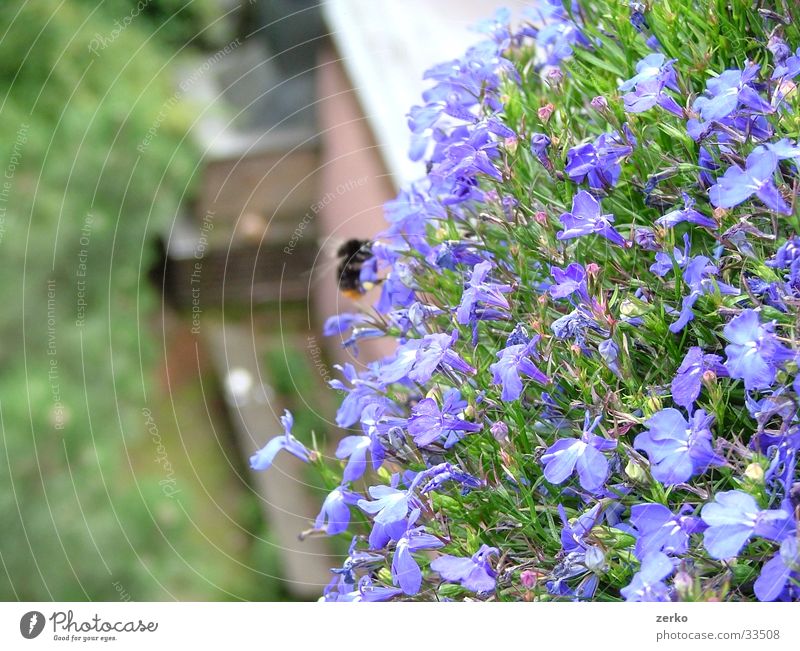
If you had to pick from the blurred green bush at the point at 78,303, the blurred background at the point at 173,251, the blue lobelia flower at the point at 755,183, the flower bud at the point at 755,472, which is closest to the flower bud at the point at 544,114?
the blue lobelia flower at the point at 755,183

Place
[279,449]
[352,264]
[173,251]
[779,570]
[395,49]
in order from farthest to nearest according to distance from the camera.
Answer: [173,251], [395,49], [352,264], [279,449], [779,570]

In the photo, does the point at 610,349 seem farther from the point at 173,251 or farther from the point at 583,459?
the point at 173,251

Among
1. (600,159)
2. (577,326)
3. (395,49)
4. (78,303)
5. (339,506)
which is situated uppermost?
(395,49)

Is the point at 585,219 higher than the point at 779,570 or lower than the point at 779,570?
higher

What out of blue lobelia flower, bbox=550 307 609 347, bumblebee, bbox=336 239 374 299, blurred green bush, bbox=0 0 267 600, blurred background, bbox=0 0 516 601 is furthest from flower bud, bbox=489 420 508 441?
Result: blurred green bush, bbox=0 0 267 600

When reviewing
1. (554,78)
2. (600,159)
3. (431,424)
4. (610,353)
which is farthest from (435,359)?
(554,78)

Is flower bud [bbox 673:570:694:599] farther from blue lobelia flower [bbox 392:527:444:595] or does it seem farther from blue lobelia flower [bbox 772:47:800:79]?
blue lobelia flower [bbox 772:47:800:79]

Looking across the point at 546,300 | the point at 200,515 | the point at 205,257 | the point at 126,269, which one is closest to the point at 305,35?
the point at 205,257
